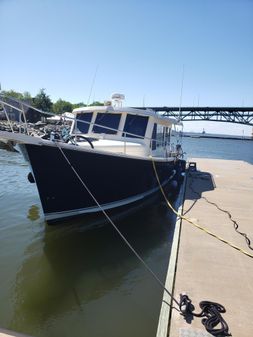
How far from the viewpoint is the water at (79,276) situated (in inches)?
168

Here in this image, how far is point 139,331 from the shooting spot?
4.12 meters

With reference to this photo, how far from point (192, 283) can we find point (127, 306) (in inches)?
46.0

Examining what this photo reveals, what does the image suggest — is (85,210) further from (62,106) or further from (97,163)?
(62,106)

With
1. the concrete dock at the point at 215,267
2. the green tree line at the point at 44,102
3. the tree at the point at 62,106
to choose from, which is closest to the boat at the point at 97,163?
the concrete dock at the point at 215,267

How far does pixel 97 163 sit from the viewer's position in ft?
23.0

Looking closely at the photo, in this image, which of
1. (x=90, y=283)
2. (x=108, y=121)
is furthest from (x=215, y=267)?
(x=108, y=121)

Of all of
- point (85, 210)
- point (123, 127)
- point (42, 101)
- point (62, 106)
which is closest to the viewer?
point (85, 210)

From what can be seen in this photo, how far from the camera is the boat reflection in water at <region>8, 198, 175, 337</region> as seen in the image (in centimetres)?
425

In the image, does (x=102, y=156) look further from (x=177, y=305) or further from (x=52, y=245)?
(x=177, y=305)

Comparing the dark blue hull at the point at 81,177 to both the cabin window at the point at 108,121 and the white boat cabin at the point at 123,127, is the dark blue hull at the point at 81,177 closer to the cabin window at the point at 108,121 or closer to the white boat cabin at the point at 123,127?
the white boat cabin at the point at 123,127

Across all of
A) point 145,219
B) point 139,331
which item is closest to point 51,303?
point 139,331

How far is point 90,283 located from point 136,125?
211 inches

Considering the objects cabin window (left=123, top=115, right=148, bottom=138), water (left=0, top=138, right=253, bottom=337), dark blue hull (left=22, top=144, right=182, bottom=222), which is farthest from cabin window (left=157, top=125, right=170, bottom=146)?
water (left=0, top=138, right=253, bottom=337)

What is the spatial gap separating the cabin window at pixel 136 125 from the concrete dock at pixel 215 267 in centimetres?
256
